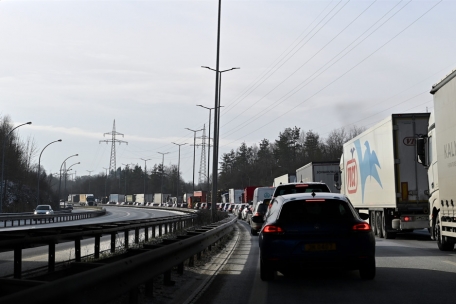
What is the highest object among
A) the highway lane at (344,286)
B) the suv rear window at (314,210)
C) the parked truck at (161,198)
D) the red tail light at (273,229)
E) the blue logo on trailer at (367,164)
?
the parked truck at (161,198)

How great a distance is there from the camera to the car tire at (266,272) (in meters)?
10.5

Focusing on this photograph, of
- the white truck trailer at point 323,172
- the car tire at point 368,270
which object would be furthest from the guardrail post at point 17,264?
the white truck trailer at point 323,172

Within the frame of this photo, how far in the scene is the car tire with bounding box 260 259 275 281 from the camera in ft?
34.4

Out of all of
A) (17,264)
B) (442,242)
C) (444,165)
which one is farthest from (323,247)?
(442,242)

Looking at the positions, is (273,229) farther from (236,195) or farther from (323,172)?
(236,195)

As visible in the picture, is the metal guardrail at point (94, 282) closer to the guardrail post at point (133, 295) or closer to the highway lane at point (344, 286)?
the guardrail post at point (133, 295)

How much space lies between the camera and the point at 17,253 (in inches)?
401

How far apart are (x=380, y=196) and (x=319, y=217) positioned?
13810 mm

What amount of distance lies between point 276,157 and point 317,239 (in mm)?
120550

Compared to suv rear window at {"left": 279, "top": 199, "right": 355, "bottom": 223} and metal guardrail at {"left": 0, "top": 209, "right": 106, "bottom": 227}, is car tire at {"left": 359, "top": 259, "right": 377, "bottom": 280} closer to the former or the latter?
suv rear window at {"left": 279, "top": 199, "right": 355, "bottom": 223}

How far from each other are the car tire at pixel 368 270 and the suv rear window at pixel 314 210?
2.49 ft

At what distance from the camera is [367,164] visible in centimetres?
2555

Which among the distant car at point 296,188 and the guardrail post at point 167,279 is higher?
the distant car at point 296,188

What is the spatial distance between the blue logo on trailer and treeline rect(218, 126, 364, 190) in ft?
258
